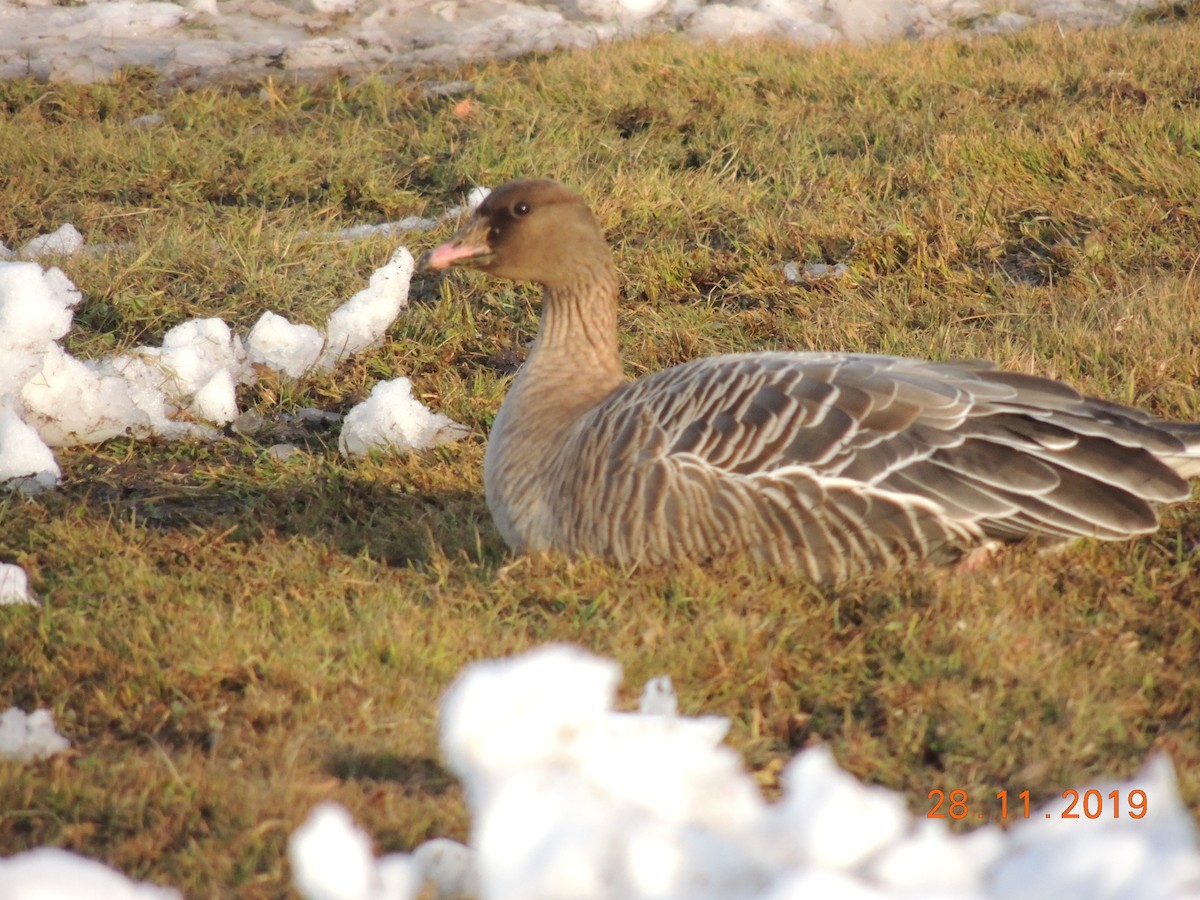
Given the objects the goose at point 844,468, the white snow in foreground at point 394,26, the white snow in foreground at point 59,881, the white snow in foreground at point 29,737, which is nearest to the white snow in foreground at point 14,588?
the white snow in foreground at point 29,737

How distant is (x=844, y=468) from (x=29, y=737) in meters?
2.25

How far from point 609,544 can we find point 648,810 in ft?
6.75

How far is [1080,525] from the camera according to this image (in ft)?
13.1

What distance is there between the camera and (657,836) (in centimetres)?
207

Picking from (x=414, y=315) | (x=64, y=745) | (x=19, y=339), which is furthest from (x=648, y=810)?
(x=414, y=315)

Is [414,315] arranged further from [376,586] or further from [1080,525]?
[1080,525]

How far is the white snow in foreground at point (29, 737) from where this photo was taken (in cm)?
342

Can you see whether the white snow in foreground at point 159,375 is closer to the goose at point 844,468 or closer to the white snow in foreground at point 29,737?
the goose at point 844,468

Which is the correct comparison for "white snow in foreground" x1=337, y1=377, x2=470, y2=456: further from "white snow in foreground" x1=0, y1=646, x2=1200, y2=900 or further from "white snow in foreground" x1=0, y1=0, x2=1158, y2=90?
"white snow in foreground" x1=0, y1=0, x2=1158, y2=90

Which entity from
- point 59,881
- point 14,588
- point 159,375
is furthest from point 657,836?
point 159,375

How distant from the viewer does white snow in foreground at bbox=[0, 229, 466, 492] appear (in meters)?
5.47

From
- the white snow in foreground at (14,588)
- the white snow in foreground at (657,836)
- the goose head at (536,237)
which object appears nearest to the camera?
the white snow in foreground at (657,836)

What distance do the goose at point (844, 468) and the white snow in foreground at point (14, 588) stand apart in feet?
4.77

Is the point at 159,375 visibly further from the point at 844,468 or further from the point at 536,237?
the point at 844,468
